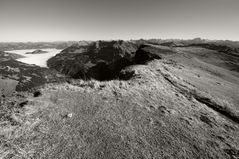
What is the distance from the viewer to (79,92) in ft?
32.9

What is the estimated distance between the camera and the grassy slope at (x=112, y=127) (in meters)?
5.62

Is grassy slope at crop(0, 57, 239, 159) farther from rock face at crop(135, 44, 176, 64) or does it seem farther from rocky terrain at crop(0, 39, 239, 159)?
rock face at crop(135, 44, 176, 64)

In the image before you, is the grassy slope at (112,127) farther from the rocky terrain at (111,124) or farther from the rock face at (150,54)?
the rock face at (150,54)

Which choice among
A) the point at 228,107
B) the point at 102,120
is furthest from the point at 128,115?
the point at 228,107

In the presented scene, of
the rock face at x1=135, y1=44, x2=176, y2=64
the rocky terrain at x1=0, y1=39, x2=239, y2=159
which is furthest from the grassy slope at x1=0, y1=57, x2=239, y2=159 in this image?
the rock face at x1=135, y1=44, x2=176, y2=64

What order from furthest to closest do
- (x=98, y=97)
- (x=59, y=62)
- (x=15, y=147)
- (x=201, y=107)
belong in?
(x=59, y=62)
(x=201, y=107)
(x=98, y=97)
(x=15, y=147)

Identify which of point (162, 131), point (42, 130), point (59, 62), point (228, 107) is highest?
point (42, 130)

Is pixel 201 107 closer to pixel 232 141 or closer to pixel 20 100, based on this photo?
pixel 232 141

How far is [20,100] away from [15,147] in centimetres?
390

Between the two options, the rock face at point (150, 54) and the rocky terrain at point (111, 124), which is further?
the rock face at point (150, 54)

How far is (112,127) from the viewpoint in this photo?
7012mm

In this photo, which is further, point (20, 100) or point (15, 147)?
point (20, 100)

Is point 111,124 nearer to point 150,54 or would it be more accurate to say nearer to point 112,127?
point 112,127

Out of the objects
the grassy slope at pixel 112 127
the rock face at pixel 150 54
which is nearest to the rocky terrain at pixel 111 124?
the grassy slope at pixel 112 127
